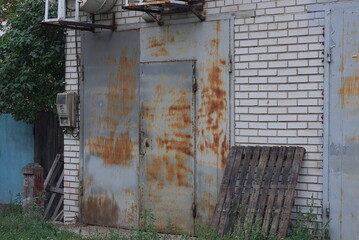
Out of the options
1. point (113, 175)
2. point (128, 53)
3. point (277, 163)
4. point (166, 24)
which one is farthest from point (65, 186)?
point (277, 163)

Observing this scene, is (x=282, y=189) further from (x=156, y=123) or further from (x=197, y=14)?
(x=197, y=14)

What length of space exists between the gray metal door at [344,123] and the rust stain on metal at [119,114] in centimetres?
290

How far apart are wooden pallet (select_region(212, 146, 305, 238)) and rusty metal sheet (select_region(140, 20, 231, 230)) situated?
1.19 feet

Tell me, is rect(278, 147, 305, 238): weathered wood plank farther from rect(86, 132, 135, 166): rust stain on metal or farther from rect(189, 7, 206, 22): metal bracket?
rect(86, 132, 135, 166): rust stain on metal

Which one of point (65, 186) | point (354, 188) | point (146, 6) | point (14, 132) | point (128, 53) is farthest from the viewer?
point (14, 132)

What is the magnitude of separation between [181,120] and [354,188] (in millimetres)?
2440

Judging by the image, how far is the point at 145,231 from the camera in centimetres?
807

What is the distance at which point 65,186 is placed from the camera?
9.51 meters

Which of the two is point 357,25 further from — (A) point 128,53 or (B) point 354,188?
(A) point 128,53

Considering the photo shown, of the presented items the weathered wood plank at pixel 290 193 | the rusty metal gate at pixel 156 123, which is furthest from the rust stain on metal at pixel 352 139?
the rusty metal gate at pixel 156 123

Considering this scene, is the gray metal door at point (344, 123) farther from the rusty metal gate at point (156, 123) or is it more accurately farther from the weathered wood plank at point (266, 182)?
the rusty metal gate at point (156, 123)

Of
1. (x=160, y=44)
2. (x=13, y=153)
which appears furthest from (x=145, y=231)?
(x=13, y=153)

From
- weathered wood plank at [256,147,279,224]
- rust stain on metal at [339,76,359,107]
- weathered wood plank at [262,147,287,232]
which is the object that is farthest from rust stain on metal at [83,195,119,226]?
rust stain on metal at [339,76,359,107]

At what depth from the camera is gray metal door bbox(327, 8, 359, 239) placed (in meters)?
6.93
